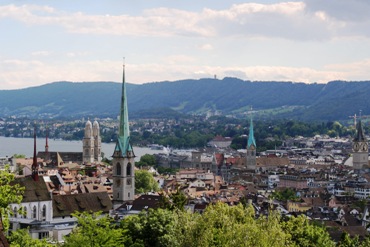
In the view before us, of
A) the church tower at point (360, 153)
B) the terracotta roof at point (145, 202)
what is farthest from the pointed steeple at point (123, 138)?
the church tower at point (360, 153)

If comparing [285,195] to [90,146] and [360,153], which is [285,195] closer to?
[90,146]

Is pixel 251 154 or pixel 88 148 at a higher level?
pixel 88 148

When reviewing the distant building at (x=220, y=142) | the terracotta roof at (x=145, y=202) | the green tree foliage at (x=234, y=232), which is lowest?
the distant building at (x=220, y=142)

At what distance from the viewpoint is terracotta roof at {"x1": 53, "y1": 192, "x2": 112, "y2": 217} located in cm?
4188

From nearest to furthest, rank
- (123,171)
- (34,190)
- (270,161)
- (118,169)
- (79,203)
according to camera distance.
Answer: (34,190)
(79,203)
(123,171)
(118,169)
(270,161)

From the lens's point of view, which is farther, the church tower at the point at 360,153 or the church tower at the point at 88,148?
the church tower at the point at 360,153

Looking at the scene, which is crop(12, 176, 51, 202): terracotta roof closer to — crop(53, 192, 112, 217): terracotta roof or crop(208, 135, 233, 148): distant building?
crop(53, 192, 112, 217): terracotta roof

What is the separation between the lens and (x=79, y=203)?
4359 cm

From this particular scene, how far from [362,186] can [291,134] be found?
115365 millimetres

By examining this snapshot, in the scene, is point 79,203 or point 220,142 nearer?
point 79,203

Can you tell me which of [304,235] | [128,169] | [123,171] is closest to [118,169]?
[123,171]

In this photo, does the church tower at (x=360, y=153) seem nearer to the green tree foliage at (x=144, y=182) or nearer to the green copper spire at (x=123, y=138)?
the green tree foliage at (x=144, y=182)

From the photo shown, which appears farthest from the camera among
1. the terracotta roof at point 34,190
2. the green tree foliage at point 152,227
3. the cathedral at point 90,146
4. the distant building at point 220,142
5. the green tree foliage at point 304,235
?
the distant building at point 220,142

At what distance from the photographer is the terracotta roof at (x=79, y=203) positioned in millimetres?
41875
